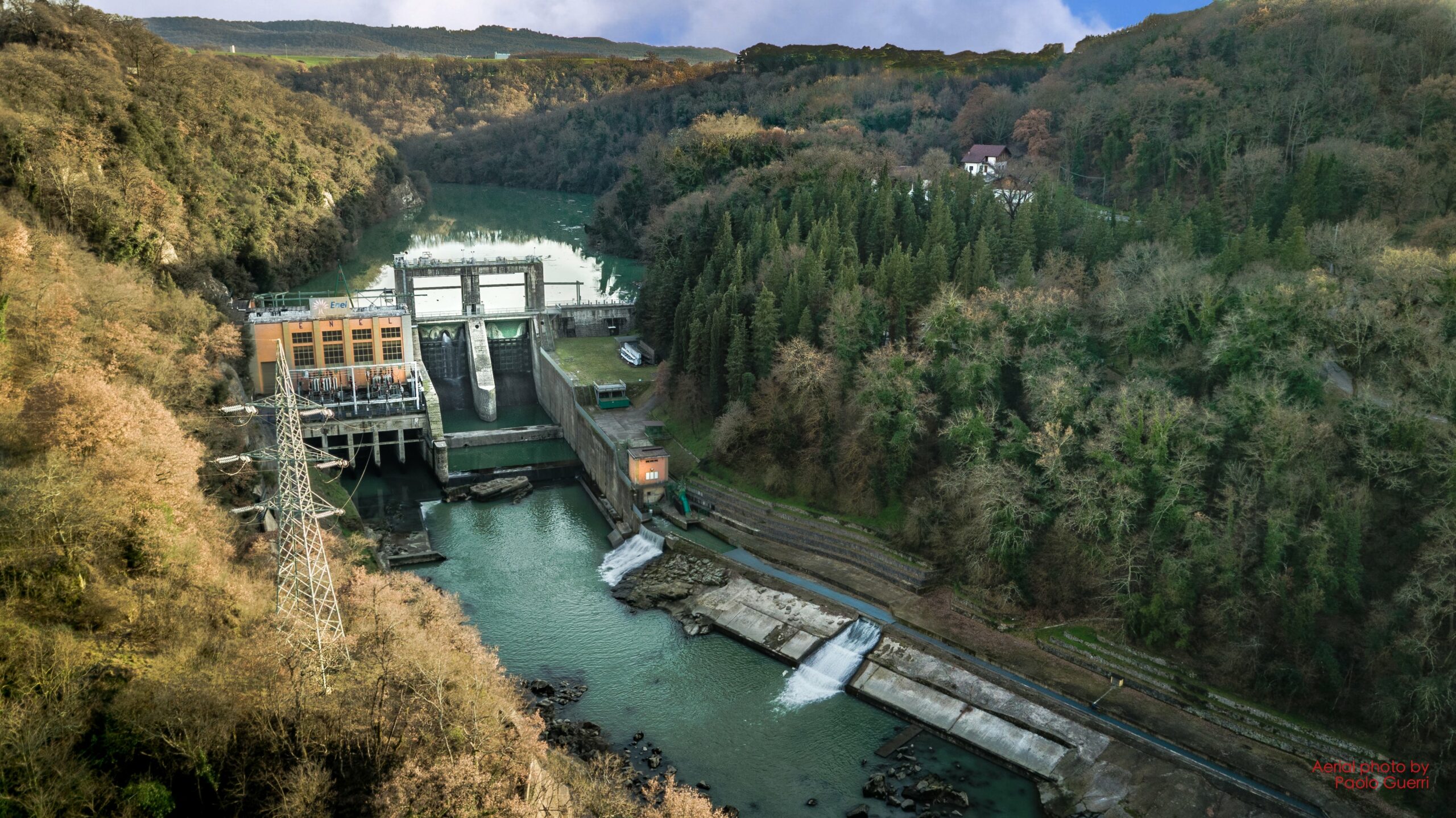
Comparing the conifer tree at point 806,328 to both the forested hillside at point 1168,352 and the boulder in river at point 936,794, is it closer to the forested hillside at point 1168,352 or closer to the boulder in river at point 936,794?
the forested hillside at point 1168,352

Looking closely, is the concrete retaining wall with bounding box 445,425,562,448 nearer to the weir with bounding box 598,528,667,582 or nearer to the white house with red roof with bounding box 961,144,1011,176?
the weir with bounding box 598,528,667,582

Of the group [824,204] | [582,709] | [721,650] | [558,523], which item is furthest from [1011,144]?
[582,709]

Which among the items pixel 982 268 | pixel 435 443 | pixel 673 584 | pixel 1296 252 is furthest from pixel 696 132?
pixel 1296 252

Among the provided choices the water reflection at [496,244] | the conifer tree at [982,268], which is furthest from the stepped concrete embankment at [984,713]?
the water reflection at [496,244]

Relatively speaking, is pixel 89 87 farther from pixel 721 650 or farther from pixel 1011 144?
pixel 1011 144

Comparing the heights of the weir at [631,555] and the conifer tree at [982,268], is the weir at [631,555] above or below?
below

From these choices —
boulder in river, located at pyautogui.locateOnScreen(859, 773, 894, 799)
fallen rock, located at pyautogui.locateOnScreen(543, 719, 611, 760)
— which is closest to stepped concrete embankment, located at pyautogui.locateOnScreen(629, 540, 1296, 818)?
boulder in river, located at pyautogui.locateOnScreen(859, 773, 894, 799)
